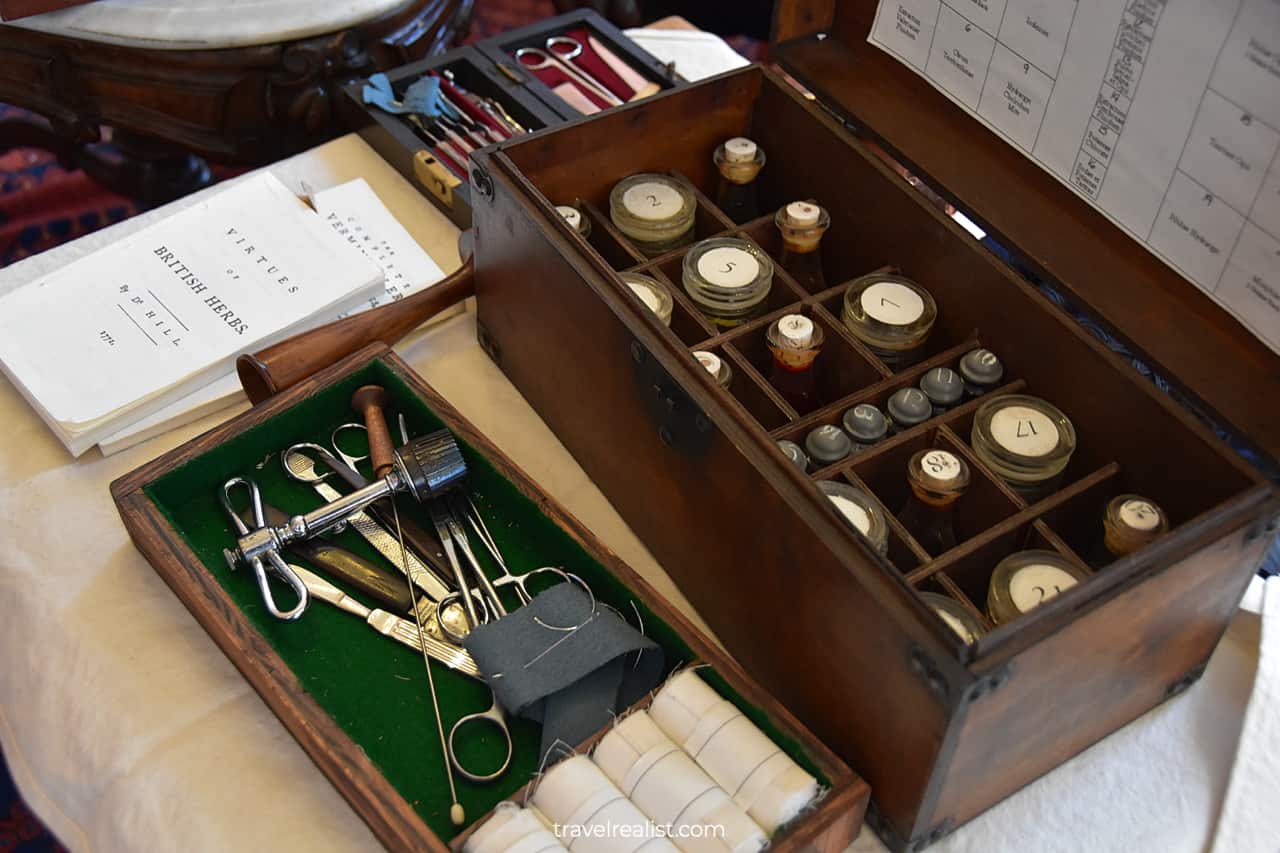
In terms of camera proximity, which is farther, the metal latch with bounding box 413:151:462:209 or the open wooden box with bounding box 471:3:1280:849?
the metal latch with bounding box 413:151:462:209

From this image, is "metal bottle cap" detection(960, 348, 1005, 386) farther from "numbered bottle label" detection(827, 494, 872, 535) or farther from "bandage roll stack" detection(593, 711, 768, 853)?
"bandage roll stack" detection(593, 711, 768, 853)

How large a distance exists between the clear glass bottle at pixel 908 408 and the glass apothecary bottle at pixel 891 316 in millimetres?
74

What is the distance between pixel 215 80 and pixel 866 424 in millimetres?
1011

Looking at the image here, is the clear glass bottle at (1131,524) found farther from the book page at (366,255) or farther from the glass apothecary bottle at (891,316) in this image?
the book page at (366,255)

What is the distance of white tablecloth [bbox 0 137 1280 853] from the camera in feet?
2.82

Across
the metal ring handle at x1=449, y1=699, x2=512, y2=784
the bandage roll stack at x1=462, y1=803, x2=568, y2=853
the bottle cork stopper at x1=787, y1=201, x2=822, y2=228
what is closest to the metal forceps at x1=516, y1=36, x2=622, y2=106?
the bottle cork stopper at x1=787, y1=201, x2=822, y2=228

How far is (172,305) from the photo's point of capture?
1.16 meters

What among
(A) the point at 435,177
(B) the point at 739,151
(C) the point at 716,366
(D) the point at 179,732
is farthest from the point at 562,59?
(D) the point at 179,732

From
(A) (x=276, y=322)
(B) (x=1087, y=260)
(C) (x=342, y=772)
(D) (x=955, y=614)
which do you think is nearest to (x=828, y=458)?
(D) (x=955, y=614)

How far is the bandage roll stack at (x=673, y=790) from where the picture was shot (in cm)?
77

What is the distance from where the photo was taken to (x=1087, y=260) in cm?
Result: 97

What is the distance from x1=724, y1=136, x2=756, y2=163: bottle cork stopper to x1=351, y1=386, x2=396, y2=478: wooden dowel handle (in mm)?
360

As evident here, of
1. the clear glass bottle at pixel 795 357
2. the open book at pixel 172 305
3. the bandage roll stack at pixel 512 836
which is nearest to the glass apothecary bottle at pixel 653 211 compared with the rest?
the clear glass bottle at pixel 795 357

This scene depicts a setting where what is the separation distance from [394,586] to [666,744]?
26 centimetres
